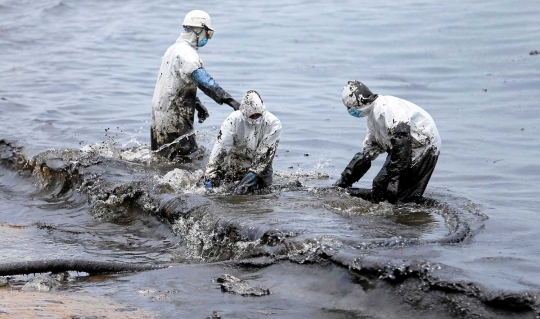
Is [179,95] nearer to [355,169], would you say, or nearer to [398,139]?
[355,169]

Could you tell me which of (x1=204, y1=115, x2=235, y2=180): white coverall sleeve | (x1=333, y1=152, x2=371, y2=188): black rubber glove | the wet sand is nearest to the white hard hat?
(x1=204, y1=115, x2=235, y2=180): white coverall sleeve

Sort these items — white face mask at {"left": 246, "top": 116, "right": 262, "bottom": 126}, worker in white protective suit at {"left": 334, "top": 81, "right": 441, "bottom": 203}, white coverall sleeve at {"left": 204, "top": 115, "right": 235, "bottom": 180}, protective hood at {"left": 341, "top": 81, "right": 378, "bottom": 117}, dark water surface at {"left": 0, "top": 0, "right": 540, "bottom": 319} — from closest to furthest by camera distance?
dark water surface at {"left": 0, "top": 0, "right": 540, "bottom": 319} < worker in white protective suit at {"left": 334, "top": 81, "right": 441, "bottom": 203} < protective hood at {"left": 341, "top": 81, "right": 378, "bottom": 117} < white face mask at {"left": 246, "top": 116, "right": 262, "bottom": 126} < white coverall sleeve at {"left": 204, "top": 115, "right": 235, "bottom": 180}

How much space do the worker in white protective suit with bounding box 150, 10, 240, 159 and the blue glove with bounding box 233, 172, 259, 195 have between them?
4.57ft

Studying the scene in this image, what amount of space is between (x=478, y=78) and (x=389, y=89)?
172cm

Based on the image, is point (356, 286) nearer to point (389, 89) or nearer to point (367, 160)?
point (367, 160)

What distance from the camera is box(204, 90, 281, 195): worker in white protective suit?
8.98 metres

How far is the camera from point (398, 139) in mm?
8188

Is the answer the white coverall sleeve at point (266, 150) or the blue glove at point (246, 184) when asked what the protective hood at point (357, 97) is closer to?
the white coverall sleeve at point (266, 150)

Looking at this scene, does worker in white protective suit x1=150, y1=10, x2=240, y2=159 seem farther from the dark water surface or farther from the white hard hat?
the dark water surface

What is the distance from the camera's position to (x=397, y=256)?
6.52 m

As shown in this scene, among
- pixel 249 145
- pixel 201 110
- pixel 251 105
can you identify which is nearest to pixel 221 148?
pixel 249 145

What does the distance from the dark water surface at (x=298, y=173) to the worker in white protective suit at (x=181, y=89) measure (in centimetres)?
35

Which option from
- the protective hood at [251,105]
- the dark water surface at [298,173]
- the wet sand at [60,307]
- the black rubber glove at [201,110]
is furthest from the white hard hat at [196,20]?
the wet sand at [60,307]

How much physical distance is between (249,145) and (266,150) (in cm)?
21
